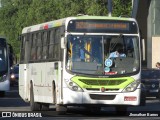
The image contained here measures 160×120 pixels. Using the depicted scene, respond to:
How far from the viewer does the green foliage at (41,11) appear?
6162 centimetres

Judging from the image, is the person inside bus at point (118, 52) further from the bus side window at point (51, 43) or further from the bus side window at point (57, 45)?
the bus side window at point (51, 43)

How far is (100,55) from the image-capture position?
2330 centimetres

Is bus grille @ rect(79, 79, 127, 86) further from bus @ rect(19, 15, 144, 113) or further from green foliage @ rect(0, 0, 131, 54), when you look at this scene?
green foliage @ rect(0, 0, 131, 54)

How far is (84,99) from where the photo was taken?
75.7 ft

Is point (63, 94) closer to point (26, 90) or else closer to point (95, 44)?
Result: point (95, 44)

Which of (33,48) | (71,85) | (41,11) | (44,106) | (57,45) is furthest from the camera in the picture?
(41,11)

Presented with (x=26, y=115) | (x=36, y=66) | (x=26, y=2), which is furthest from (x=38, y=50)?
(x=26, y=2)

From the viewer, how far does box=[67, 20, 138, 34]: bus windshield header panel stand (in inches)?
929

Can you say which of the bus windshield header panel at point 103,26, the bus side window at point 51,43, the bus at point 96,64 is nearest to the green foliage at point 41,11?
the bus side window at point 51,43

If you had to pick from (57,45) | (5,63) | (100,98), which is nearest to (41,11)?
(5,63)

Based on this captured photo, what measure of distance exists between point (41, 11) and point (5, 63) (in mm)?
65605

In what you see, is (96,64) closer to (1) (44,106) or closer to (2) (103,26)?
(2) (103,26)

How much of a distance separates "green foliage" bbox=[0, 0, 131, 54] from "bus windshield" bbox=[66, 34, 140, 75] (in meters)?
35.4

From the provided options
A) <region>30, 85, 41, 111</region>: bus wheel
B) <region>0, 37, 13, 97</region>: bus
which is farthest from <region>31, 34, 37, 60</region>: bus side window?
<region>0, 37, 13, 97</region>: bus
